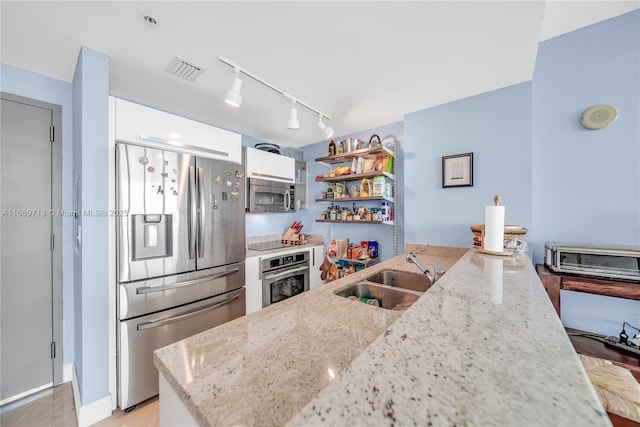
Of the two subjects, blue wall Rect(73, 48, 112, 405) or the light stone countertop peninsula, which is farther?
blue wall Rect(73, 48, 112, 405)

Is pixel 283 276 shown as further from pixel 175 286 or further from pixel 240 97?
pixel 240 97

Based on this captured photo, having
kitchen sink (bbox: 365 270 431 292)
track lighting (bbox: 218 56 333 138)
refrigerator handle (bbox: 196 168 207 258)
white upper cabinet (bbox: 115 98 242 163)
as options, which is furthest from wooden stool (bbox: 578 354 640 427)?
white upper cabinet (bbox: 115 98 242 163)

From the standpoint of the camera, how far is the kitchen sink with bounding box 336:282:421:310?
1248 millimetres

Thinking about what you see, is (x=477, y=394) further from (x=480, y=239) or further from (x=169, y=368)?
(x=480, y=239)

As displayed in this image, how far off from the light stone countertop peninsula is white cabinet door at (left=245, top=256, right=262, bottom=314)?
58.1 inches

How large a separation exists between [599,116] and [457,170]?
0.90 meters

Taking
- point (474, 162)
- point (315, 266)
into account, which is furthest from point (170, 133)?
point (474, 162)

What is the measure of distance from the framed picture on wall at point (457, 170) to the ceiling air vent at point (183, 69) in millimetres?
2160

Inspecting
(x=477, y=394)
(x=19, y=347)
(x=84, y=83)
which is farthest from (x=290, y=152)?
(x=477, y=394)

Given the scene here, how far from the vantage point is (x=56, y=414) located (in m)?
1.53

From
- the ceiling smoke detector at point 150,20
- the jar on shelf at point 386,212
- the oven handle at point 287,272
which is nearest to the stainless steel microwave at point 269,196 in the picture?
the oven handle at point 287,272

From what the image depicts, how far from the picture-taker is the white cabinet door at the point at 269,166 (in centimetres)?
267

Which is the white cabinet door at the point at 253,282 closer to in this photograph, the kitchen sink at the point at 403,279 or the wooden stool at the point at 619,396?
the kitchen sink at the point at 403,279

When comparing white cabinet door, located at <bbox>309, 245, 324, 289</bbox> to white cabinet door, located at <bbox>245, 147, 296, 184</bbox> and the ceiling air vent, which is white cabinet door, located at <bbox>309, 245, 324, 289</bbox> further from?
the ceiling air vent
